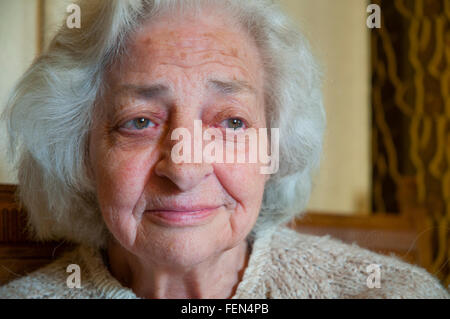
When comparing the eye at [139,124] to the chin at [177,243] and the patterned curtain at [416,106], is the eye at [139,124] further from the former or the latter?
the patterned curtain at [416,106]

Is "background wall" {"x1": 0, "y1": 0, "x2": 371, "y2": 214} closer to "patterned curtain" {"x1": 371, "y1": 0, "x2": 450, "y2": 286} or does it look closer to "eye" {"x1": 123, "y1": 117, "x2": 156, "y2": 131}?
"patterned curtain" {"x1": 371, "y1": 0, "x2": 450, "y2": 286}

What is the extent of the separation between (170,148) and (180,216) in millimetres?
111

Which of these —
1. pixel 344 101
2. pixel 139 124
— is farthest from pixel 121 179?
pixel 344 101

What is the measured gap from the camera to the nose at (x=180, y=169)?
2.40ft

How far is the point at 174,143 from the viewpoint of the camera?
75 centimetres

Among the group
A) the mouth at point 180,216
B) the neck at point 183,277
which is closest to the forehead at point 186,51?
the mouth at point 180,216

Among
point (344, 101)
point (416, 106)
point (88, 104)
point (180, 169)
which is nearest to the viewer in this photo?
point (180, 169)

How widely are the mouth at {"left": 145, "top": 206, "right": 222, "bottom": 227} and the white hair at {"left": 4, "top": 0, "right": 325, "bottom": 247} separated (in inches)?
8.6

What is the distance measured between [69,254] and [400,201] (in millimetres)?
955

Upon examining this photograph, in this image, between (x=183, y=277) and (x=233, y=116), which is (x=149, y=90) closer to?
(x=233, y=116)

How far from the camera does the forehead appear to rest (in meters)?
0.77

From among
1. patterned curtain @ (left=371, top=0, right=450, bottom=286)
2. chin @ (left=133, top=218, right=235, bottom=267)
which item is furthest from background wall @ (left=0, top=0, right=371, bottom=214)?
chin @ (left=133, top=218, right=235, bottom=267)

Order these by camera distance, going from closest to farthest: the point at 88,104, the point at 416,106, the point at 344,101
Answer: the point at 88,104 → the point at 416,106 → the point at 344,101

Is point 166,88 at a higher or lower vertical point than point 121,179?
higher
